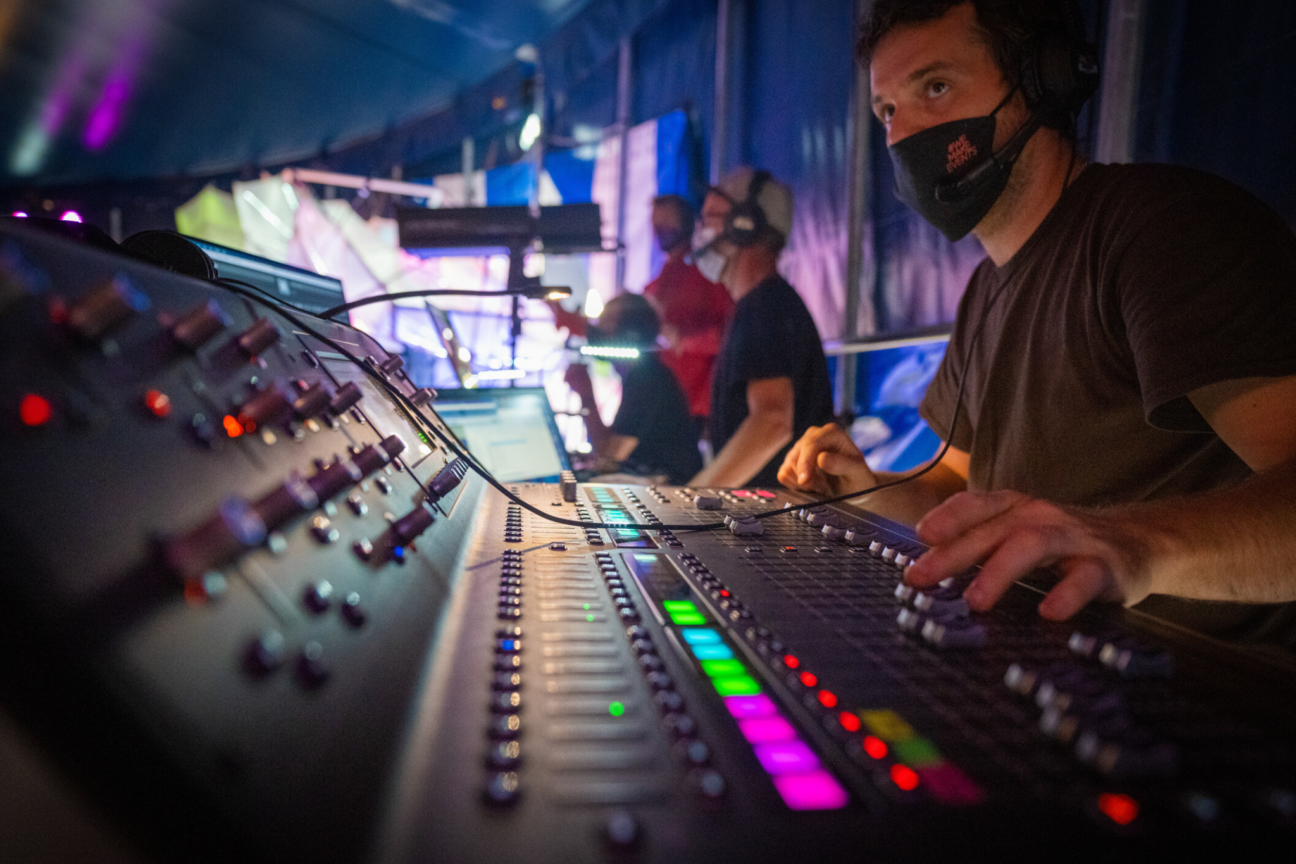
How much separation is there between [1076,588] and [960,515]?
0.36 feet

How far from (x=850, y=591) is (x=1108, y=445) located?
750 mm

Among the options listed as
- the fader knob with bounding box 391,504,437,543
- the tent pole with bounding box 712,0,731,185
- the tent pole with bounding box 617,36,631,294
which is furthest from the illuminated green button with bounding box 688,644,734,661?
the tent pole with bounding box 617,36,631,294

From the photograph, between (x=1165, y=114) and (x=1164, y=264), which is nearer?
(x=1164, y=264)

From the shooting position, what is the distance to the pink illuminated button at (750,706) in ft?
1.19

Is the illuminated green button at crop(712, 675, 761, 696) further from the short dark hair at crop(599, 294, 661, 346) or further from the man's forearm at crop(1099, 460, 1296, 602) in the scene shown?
the short dark hair at crop(599, 294, 661, 346)

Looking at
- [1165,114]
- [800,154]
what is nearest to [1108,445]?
[1165,114]

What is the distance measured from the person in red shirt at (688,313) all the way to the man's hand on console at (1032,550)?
2799 millimetres

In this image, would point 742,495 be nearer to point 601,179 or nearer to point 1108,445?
point 1108,445

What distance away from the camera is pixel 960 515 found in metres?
0.62

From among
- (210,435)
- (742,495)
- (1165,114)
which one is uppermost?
(1165,114)

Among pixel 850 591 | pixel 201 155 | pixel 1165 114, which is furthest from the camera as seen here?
pixel 201 155

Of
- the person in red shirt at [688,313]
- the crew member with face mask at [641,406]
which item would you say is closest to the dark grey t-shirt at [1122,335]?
the crew member with face mask at [641,406]

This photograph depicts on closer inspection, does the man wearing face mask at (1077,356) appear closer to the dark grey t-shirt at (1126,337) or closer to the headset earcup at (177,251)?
the dark grey t-shirt at (1126,337)

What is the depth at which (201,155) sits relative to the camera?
752cm
